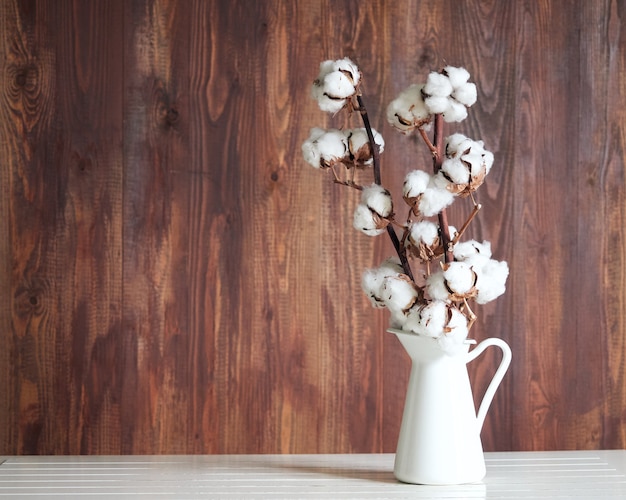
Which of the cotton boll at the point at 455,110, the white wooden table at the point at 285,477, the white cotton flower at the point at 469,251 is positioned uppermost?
the cotton boll at the point at 455,110

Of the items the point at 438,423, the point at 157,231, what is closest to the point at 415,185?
the point at 438,423

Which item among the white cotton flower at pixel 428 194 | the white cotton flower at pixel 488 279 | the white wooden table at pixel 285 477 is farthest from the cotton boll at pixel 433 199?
the white wooden table at pixel 285 477

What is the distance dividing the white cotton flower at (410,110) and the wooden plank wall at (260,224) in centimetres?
38

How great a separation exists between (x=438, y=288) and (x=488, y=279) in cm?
8

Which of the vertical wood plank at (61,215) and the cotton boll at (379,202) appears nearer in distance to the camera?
the cotton boll at (379,202)

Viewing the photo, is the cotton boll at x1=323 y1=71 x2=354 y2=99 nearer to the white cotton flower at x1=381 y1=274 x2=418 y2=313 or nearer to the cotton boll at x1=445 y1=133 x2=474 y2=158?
the cotton boll at x1=445 y1=133 x2=474 y2=158

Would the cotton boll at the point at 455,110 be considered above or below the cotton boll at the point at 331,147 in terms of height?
above

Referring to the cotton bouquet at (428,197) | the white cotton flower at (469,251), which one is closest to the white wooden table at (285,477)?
the cotton bouquet at (428,197)

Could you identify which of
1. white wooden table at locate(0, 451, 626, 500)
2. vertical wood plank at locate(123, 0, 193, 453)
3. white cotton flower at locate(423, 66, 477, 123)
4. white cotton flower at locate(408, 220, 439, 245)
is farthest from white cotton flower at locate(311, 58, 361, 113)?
white wooden table at locate(0, 451, 626, 500)

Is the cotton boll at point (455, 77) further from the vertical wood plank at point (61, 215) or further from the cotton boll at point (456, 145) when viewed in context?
the vertical wood plank at point (61, 215)

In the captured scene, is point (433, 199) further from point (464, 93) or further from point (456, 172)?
point (464, 93)

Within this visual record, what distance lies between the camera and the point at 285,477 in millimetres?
1279

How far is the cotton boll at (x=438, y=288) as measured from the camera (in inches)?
44.6

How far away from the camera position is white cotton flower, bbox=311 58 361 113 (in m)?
1.16
